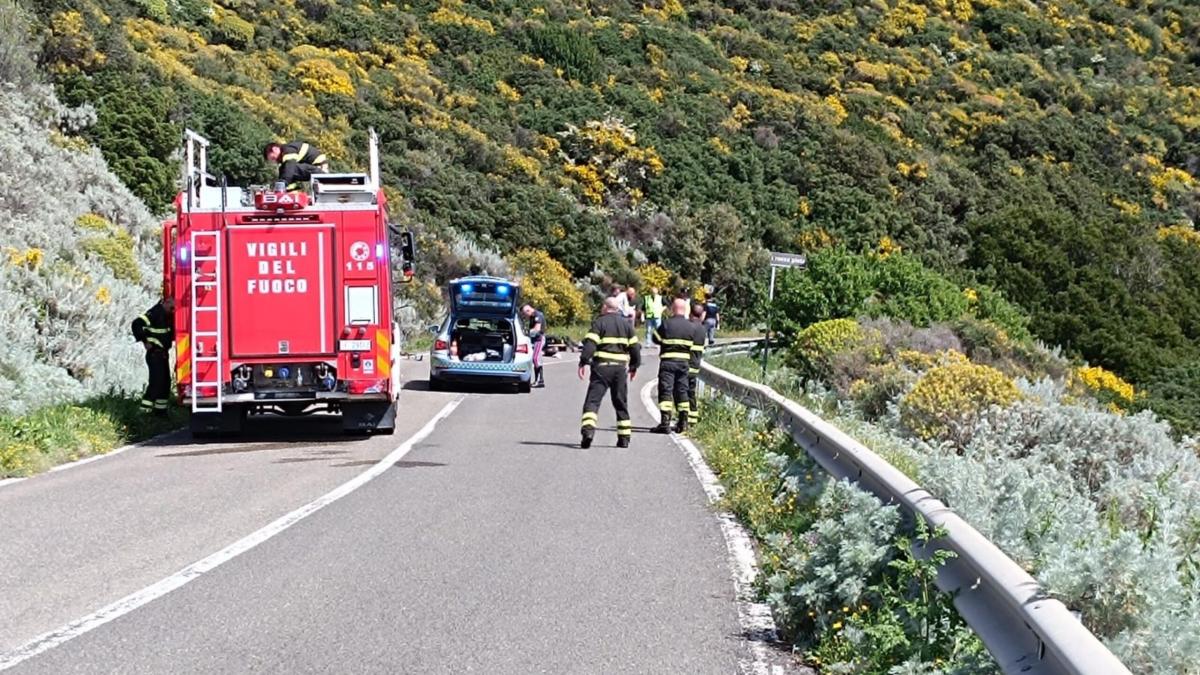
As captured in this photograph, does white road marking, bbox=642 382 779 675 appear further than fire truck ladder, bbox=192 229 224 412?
No

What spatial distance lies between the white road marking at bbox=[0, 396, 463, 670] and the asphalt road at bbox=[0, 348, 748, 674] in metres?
0.08

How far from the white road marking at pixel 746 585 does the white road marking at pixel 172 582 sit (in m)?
3.08

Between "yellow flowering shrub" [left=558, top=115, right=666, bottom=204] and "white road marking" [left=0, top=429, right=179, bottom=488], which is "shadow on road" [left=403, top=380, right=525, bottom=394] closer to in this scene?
"white road marking" [left=0, top=429, right=179, bottom=488]

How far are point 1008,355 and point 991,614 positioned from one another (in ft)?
70.5

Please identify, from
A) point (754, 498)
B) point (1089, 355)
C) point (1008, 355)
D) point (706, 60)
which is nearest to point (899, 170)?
point (706, 60)

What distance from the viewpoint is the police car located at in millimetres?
25094

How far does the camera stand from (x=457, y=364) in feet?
82.1

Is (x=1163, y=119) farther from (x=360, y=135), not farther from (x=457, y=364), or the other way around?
(x=457, y=364)

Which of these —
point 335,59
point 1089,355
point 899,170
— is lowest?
point 1089,355

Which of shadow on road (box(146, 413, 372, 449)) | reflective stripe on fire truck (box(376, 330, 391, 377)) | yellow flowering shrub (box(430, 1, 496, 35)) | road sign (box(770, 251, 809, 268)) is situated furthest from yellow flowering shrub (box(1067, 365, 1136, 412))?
yellow flowering shrub (box(430, 1, 496, 35))

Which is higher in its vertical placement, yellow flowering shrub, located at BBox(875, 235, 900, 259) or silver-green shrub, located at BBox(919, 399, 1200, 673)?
yellow flowering shrub, located at BBox(875, 235, 900, 259)

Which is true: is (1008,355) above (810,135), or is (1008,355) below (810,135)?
below

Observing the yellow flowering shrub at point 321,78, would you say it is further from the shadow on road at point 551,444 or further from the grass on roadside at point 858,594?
the grass on roadside at point 858,594

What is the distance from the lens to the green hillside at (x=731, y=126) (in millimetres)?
42594
